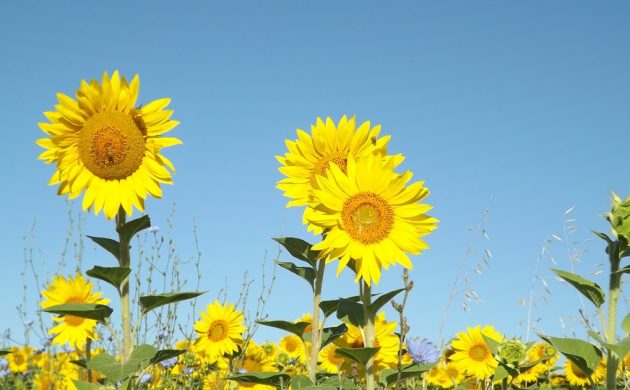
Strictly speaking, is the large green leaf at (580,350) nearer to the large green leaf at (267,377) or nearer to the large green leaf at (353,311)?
the large green leaf at (353,311)

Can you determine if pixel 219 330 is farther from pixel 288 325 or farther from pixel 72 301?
pixel 288 325

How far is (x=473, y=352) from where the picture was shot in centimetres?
561

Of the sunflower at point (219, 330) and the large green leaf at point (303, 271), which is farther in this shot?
the sunflower at point (219, 330)

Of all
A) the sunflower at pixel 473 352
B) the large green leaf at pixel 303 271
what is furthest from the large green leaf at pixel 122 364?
the sunflower at pixel 473 352

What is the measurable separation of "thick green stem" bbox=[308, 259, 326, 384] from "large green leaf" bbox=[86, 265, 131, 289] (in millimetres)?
930

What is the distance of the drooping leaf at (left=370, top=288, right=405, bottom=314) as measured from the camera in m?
3.10

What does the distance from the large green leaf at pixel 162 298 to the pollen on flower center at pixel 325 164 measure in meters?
0.92

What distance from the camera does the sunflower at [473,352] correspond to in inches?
218

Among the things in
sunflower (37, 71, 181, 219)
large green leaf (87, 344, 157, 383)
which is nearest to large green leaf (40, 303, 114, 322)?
large green leaf (87, 344, 157, 383)

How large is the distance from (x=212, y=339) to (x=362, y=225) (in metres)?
3.02

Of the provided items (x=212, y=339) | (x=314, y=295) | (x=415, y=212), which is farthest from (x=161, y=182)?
(x=212, y=339)

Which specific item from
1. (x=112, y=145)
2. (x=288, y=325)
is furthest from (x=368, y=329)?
(x=112, y=145)

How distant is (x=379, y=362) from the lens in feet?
14.5

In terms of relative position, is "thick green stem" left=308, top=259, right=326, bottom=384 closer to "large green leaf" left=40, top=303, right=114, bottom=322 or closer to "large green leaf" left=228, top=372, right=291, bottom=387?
"large green leaf" left=228, top=372, right=291, bottom=387
